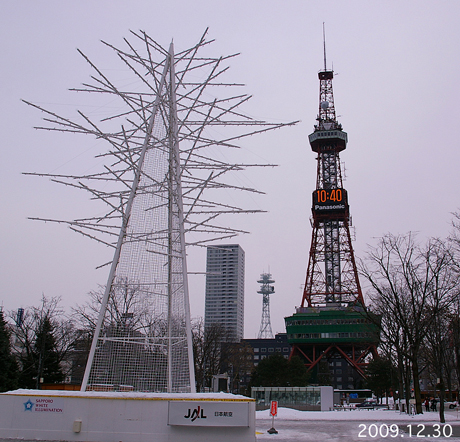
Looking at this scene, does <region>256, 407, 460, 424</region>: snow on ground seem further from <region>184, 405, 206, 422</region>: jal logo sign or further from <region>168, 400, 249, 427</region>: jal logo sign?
<region>184, 405, 206, 422</region>: jal logo sign

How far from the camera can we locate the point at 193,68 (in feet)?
60.5

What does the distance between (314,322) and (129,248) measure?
6924cm

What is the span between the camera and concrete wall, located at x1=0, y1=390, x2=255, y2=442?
13344 mm

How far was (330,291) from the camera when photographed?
86.1 m

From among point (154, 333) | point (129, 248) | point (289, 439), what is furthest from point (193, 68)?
point (289, 439)

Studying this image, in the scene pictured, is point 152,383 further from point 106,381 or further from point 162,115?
point 162,115

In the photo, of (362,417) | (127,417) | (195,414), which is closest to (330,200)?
(362,417)

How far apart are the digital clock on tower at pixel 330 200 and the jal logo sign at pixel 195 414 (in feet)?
245

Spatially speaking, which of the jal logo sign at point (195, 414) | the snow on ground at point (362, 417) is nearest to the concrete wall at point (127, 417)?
the jal logo sign at point (195, 414)

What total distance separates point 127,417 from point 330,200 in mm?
76233

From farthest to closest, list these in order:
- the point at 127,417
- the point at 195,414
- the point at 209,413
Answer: the point at 127,417 < the point at 209,413 < the point at 195,414

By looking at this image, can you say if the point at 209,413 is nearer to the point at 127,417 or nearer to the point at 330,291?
the point at 127,417

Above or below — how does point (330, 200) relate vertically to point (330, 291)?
above

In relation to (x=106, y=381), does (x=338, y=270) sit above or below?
above
